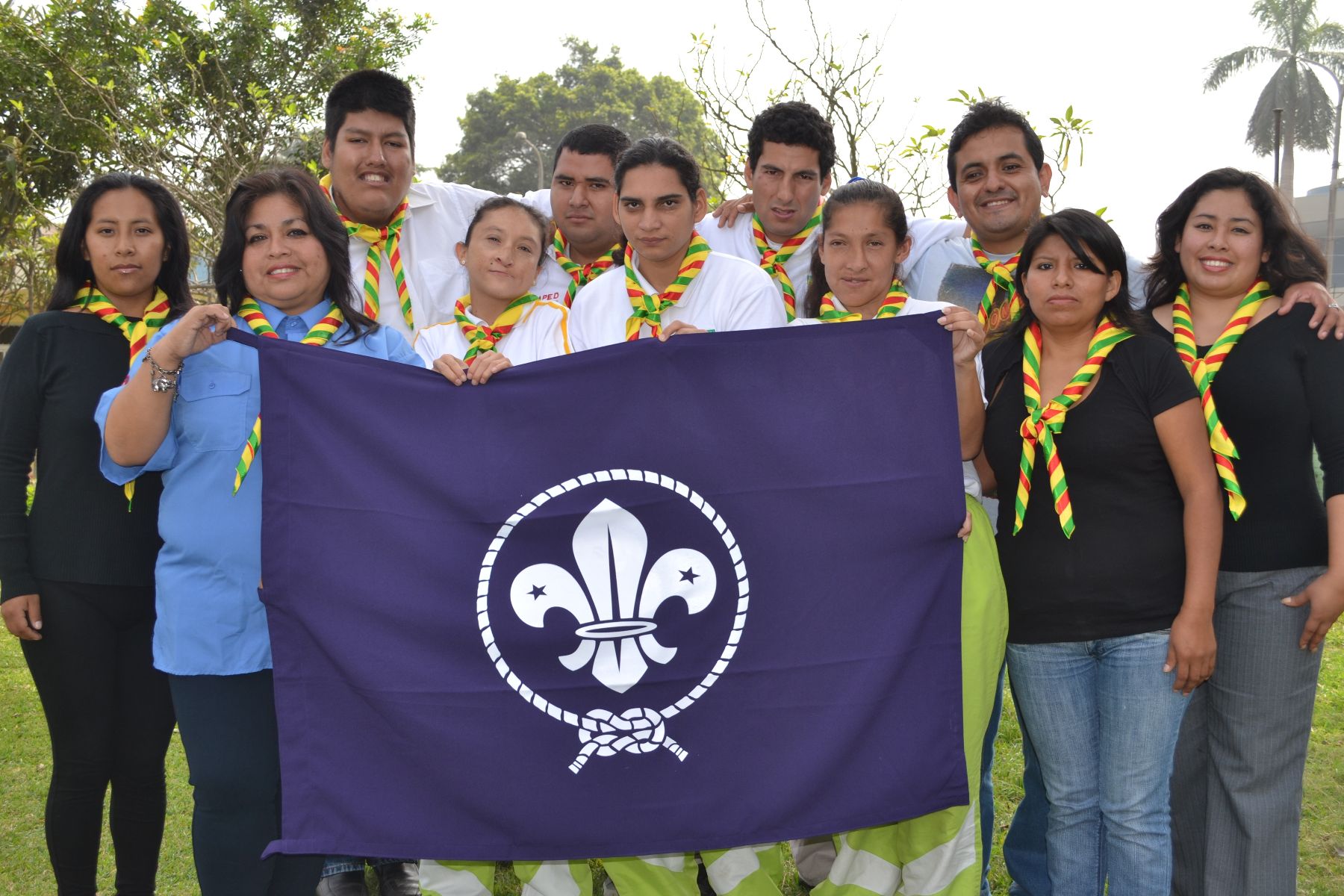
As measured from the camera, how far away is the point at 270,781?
3.62 m

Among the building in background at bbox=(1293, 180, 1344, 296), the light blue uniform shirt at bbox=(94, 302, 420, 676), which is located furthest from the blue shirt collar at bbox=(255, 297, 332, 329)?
the building in background at bbox=(1293, 180, 1344, 296)

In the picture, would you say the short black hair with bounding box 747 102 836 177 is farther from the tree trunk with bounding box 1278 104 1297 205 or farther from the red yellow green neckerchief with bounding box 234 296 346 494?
the tree trunk with bounding box 1278 104 1297 205

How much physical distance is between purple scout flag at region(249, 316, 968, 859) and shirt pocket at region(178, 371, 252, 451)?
158mm

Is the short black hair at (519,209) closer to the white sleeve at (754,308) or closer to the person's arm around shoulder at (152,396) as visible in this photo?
the white sleeve at (754,308)

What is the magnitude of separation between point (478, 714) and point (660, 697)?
0.60 m

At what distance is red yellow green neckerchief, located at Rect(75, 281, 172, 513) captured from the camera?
3.98 meters

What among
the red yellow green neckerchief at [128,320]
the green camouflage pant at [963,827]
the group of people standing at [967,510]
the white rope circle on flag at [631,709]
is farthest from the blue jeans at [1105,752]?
the red yellow green neckerchief at [128,320]

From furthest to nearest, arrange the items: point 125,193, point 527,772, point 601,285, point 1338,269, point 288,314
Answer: point 1338,269, point 601,285, point 125,193, point 288,314, point 527,772

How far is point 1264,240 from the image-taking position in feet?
12.8

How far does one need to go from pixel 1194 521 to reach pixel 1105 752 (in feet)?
2.70

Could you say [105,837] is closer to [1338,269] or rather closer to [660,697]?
[660,697]

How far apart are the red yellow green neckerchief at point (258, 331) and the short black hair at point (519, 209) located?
3.23 feet

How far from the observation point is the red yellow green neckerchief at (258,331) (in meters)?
3.56

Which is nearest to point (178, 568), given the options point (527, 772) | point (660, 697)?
point (527, 772)
